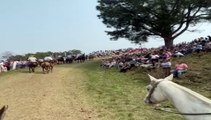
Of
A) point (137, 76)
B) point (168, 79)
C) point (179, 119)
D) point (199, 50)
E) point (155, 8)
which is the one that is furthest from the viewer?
point (155, 8)

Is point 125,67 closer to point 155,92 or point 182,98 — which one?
point 155,92

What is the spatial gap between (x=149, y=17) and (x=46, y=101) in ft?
124

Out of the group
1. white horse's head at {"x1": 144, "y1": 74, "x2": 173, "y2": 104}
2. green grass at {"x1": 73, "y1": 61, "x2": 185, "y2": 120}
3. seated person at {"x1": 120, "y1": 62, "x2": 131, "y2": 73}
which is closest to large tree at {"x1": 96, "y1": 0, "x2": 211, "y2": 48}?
seated person at {"x1": 120, "y1": 62, "x2": 131, "y2": 73}

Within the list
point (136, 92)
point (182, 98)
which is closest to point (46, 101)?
point (136, 92)

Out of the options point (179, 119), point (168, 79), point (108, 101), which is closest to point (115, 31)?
point (108, 101)

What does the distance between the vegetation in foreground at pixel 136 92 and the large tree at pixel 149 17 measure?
22695 mm

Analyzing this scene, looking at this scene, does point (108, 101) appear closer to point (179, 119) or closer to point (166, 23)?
point (179, 119)

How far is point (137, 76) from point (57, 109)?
1171 centimetres

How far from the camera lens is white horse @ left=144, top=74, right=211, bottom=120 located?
23.0 ft

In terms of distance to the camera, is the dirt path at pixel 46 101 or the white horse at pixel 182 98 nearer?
the white horse at pixel 182 98

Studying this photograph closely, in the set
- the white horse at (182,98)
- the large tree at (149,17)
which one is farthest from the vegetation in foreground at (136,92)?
the large tree at (149,17)

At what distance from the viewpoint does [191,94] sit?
24.0 feet

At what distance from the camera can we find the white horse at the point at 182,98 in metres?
7.02

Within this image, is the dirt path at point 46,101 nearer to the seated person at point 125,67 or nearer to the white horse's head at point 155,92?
the white horse's head at point 155,92
